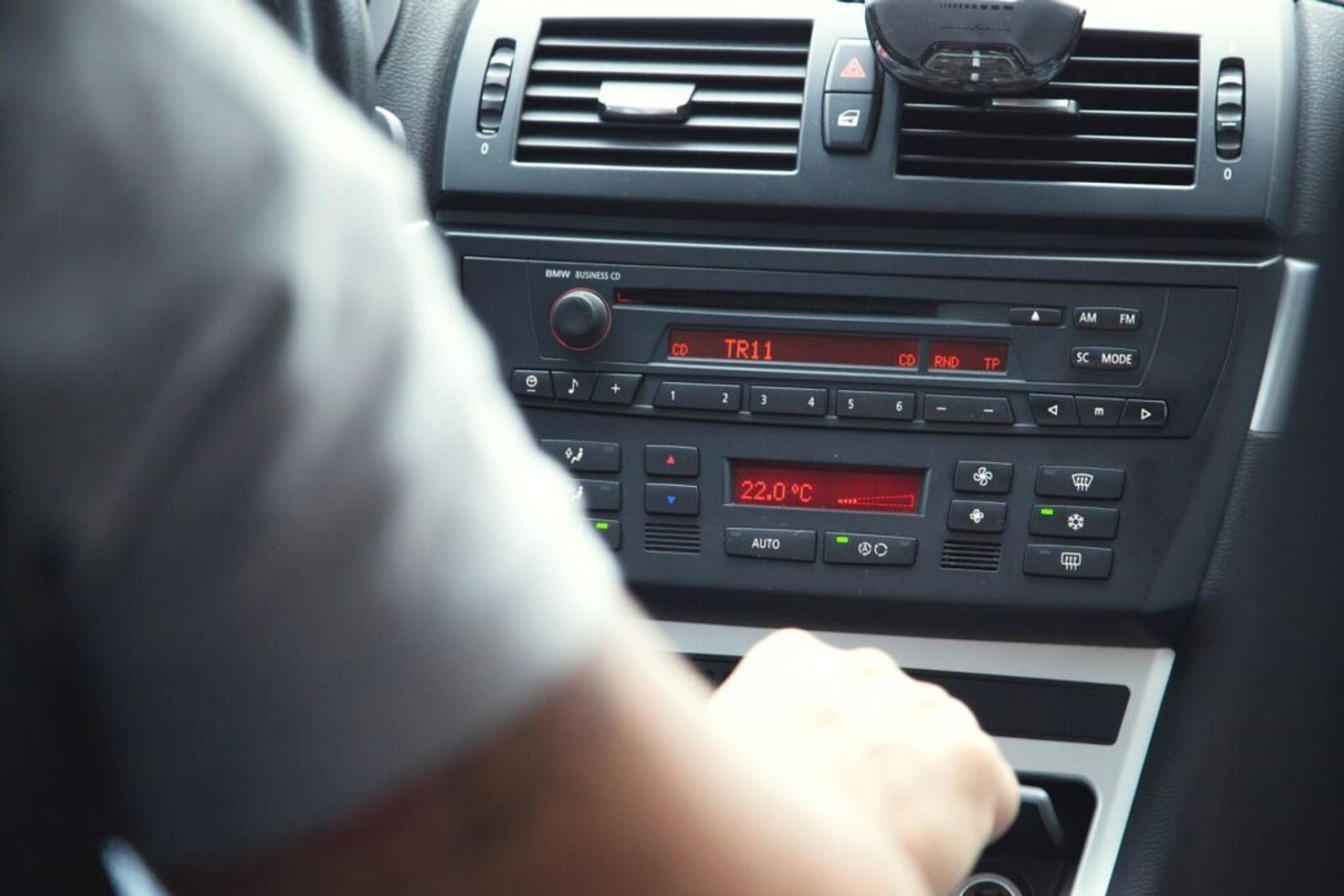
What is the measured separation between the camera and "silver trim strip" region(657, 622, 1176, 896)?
180 cm

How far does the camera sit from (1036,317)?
1.70 metres

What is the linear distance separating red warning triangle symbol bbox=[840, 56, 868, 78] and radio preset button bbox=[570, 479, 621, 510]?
0.52m

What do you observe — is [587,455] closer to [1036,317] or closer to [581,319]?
[581,319]

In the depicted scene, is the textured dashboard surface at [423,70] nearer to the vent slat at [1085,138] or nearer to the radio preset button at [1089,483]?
the vent slat at [1085,138]

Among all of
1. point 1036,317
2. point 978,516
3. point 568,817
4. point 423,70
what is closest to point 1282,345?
point 1036,317

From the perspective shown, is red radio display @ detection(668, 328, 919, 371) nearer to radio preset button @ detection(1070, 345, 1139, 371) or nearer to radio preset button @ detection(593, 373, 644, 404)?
radio preset button @ detection(593, 373, 644, 404)

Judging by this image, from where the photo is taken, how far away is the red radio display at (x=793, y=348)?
68.2 inches

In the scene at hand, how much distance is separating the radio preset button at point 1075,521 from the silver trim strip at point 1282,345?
19cm

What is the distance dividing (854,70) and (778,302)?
27 centimetres

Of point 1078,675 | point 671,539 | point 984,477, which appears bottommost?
point 1078,675

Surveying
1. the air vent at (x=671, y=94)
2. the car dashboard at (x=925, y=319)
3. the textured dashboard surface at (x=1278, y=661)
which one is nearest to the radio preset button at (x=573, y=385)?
the car dashboard at (x=925, y=319)

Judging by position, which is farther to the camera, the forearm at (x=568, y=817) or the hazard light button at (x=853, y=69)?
the hazard light button at (x=853, y=69)

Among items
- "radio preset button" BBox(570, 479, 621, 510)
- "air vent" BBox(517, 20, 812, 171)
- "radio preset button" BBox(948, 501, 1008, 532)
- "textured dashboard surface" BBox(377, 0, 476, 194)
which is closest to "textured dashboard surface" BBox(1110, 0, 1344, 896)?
"radio preset button" BBox(948, 501, 1008, 532)

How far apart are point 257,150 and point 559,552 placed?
138 mm
